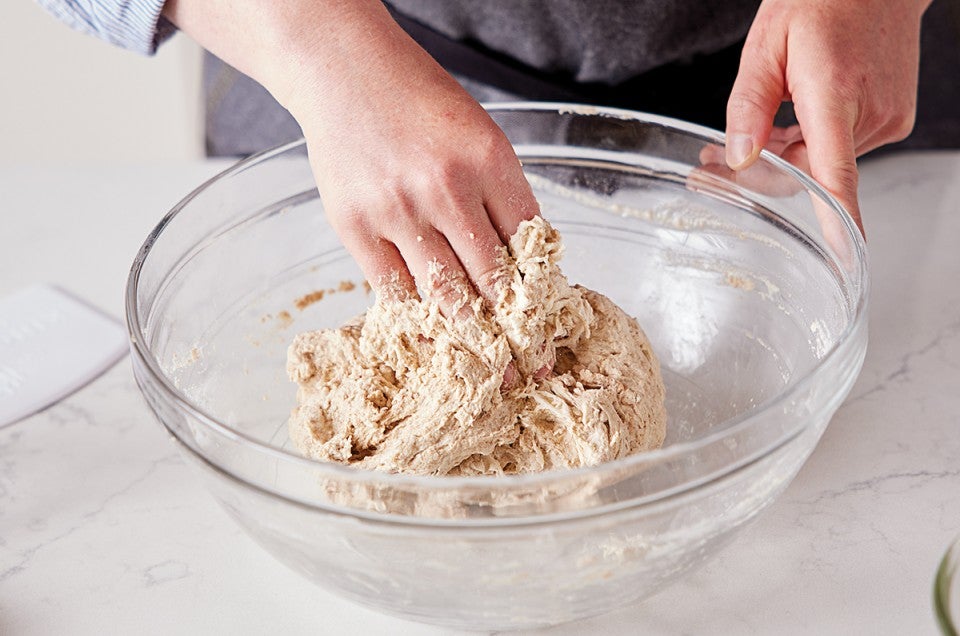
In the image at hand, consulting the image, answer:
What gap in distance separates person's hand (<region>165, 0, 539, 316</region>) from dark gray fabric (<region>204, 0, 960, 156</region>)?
0.53 meters

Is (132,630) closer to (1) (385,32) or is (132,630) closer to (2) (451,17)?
(1) (385,32)

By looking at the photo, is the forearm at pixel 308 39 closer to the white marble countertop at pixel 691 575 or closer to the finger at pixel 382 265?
the finger at pixel 382 265

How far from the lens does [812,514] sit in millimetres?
1052

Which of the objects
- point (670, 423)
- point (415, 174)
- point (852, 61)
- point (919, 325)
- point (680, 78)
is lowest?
point (919, 325)

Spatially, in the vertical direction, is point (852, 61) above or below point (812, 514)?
above

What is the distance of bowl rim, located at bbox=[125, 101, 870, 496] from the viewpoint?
2.36ft

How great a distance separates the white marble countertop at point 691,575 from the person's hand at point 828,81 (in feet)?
0.85

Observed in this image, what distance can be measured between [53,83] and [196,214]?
228 centimetres

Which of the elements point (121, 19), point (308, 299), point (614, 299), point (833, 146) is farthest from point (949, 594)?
point (121, 19)

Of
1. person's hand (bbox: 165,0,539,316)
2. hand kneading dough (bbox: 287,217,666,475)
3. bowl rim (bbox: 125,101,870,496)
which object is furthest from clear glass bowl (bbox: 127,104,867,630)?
person's hand (bbox: 165,0,539,316)

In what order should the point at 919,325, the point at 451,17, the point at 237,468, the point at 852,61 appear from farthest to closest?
the point at 451,17
the point at 919,325
the point at 852,61
the point at 237,468

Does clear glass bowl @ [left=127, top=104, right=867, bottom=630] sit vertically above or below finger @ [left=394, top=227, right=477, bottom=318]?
below

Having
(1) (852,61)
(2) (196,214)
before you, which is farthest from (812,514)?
(2) (196,214)

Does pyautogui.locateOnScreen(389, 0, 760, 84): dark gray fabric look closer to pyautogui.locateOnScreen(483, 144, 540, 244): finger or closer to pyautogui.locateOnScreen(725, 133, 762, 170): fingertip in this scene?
pyautogui.locateOnScreen(725, 133, 762, 170): fingertip
